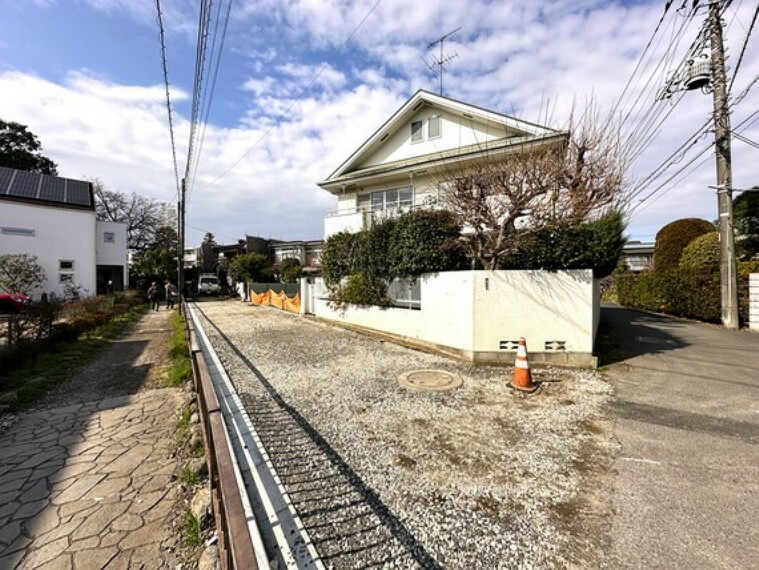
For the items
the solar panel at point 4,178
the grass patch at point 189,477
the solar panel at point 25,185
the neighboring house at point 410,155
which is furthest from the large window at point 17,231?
the grass patch at point 189,477

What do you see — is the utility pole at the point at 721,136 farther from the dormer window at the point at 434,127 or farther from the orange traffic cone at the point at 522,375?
the orange traffic cone at the point at 522,375

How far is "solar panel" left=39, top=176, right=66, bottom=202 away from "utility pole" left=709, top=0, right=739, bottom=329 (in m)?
32.1

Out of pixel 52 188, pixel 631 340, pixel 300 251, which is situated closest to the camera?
pixel 631 340

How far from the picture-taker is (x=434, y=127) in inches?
573

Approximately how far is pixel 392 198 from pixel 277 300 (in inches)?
330

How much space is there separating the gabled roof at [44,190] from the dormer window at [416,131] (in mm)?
21413

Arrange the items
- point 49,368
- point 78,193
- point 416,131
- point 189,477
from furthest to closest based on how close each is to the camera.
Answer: point 78,193
point 416,131
point 49,368
point 189,477

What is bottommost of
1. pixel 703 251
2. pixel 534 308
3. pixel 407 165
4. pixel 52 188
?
pixel 534 308

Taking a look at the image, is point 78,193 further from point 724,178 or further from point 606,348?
point 724,178

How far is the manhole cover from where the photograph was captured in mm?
5289

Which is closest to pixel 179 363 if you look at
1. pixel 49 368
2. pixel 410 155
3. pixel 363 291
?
pixel 49 368

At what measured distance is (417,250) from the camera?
8172 millimetres

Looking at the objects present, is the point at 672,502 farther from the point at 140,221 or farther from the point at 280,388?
the point at 140,221

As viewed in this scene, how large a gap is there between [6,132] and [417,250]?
39.7 m
